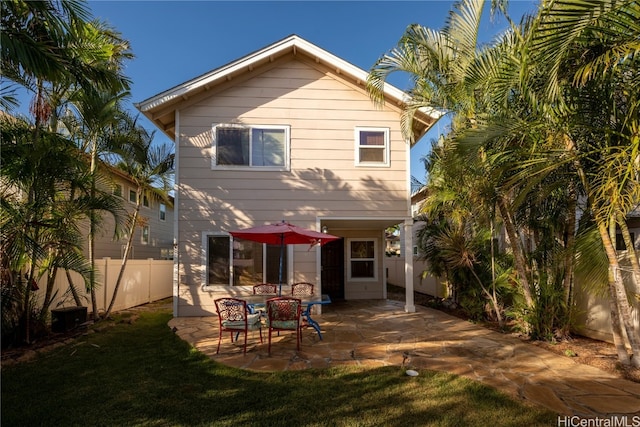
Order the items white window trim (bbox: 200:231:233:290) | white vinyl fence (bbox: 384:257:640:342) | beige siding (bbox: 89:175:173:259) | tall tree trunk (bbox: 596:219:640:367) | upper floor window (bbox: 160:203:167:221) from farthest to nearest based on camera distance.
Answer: upper floor window (bbox: 160:203:167:221)
beige siding (bbox: 89:175:173:259)
white window trim (bbox: 200:231:233:290)
white vinyl fence (bbox: 384:257:640:342)
tall tree trunk (bbox: 596:219:640:367)

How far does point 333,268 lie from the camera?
40.3 ft

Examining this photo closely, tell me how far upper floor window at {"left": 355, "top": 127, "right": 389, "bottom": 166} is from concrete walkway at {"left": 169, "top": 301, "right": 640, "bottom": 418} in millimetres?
4087

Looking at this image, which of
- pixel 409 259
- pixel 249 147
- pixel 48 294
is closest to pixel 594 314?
pixel 409 259

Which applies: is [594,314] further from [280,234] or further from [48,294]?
[48,294]

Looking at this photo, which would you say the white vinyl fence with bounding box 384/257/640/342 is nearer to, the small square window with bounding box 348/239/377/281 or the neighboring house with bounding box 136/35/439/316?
the neighboring house with bounding box 136/35/439/316

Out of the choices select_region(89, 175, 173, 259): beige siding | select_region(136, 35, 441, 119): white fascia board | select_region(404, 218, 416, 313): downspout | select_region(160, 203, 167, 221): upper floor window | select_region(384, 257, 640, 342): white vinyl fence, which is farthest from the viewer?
select_region(160, 203, 167, 221): upper floor window

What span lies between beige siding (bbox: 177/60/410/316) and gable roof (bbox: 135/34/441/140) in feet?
0.82

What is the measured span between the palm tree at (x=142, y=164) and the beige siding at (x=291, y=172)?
973 mm

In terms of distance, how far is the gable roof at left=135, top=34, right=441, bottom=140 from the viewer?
28.9ft

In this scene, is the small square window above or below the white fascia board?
below

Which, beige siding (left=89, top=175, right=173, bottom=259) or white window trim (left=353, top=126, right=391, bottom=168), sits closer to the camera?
white window trim (left=353, top=126, right=391, bottom=168)

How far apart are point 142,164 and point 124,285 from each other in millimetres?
3956

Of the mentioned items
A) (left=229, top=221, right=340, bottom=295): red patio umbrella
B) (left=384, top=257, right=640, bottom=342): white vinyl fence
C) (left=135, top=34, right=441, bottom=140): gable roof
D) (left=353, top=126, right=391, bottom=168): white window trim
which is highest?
(left=135, top=34, right=441, bottom=140): gable roof

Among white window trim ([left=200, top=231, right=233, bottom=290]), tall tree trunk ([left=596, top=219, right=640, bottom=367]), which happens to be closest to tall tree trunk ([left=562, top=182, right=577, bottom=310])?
tall tree trunk ([left=596, top=219, right=640, bottom=367])
